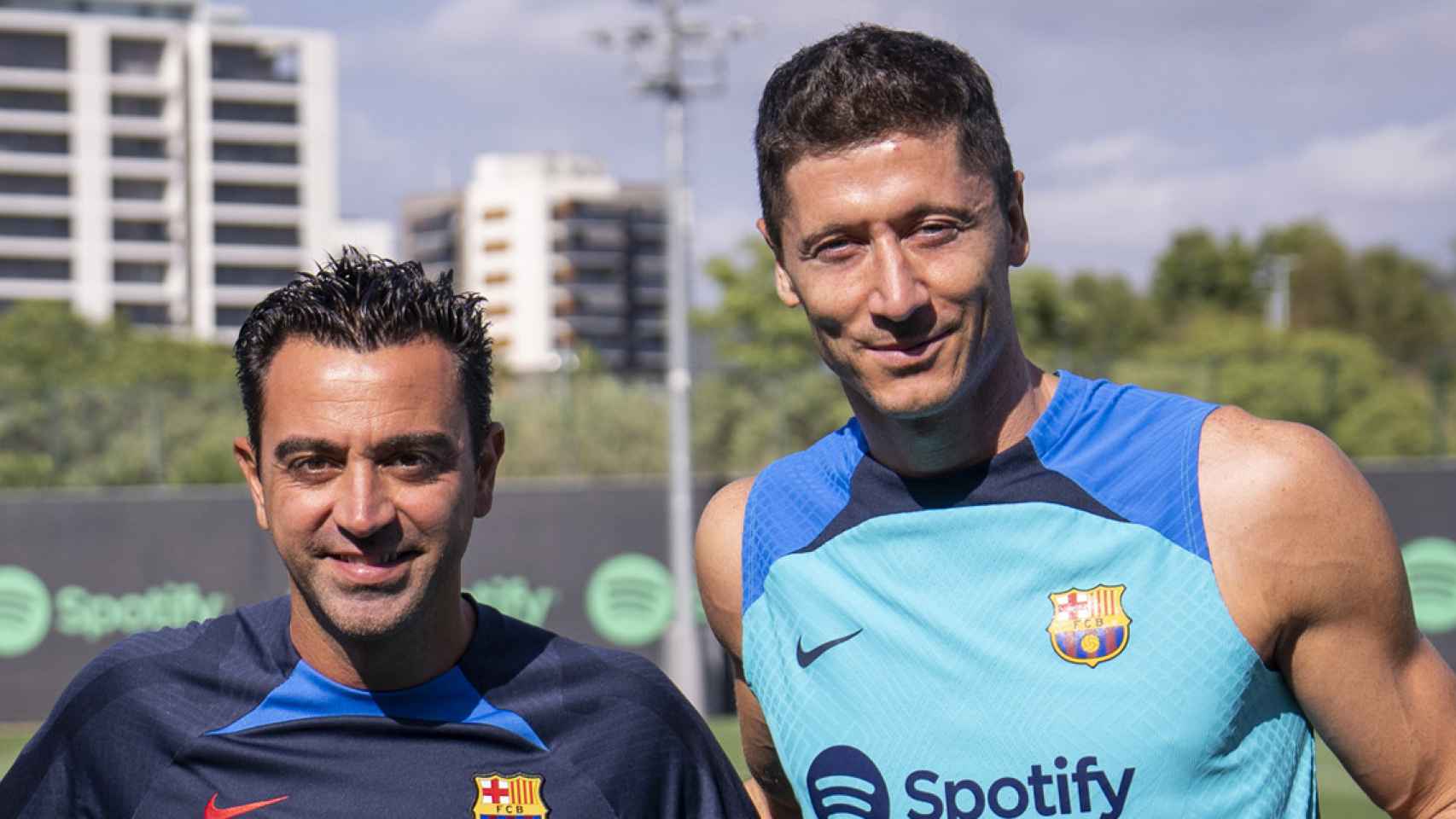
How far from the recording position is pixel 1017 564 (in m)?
2.79

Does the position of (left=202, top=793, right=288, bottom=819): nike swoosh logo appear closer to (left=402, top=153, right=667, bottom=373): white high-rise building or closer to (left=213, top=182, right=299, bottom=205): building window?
(left=213, top=182, right=299, bottom=205): building window

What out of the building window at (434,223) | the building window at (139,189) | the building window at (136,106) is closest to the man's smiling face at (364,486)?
the building window at (139,189)

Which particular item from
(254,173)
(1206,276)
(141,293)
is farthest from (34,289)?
(1206,276)

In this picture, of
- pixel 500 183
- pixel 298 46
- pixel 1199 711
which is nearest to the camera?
pixel 1199 711

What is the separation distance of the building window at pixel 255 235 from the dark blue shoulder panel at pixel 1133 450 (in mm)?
97921

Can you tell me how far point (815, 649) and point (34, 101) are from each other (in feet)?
323

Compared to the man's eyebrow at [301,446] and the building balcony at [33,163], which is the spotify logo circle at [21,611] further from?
the building balcony at [33,163]

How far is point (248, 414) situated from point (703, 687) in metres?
14.1

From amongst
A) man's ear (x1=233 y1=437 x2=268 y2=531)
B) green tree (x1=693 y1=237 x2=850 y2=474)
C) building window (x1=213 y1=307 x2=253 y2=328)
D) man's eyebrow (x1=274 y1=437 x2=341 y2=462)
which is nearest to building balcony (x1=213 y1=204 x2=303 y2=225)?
building window (x1=213 y1=307 x2=253 y2=328)

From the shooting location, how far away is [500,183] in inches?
4970

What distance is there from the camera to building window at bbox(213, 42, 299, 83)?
9744 centimetres

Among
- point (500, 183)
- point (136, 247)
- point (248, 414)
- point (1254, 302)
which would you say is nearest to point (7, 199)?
point (136, 247)

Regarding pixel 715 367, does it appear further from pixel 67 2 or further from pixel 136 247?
pixel 67 2

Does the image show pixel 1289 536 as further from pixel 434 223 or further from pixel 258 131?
pixel 434 223
